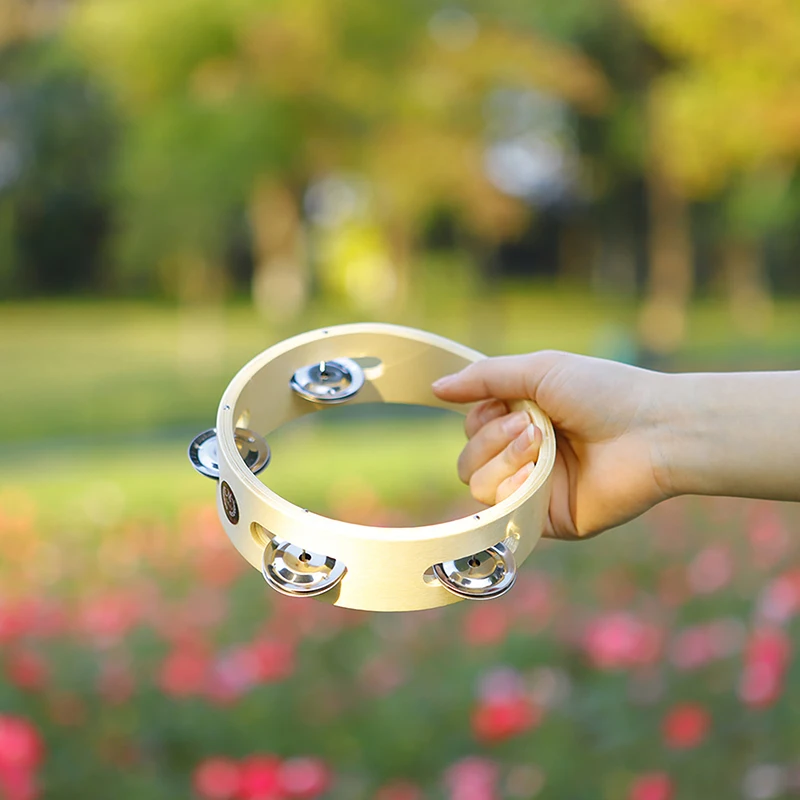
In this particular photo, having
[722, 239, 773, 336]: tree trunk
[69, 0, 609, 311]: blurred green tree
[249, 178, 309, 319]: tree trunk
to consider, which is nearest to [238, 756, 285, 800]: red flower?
[69, 0, 609, 311]: blurred green tree

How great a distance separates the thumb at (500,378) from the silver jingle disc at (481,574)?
31 centimetres

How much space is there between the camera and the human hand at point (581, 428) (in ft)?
4.64

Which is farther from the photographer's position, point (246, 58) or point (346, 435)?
point (246, 58)

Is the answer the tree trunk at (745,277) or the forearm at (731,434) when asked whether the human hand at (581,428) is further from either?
the tree trunk at (745,277)

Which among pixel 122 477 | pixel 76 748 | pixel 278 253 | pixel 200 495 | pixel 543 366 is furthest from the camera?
pixel 278 253

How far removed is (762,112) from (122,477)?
7.64 meters

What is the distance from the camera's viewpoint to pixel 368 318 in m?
11.5

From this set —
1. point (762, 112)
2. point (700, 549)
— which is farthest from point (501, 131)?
point (700, 549)

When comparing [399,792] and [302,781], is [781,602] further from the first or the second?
[302,781]

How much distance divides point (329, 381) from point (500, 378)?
0.25 m

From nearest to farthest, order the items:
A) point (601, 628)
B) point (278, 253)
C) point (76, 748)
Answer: point (76, 748) < point (601, 628) < point (278, 253)

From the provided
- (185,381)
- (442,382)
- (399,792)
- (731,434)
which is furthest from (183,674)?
(185,381)

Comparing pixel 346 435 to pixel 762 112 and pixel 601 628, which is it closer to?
pixel 601 628

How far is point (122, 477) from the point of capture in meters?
5.04
